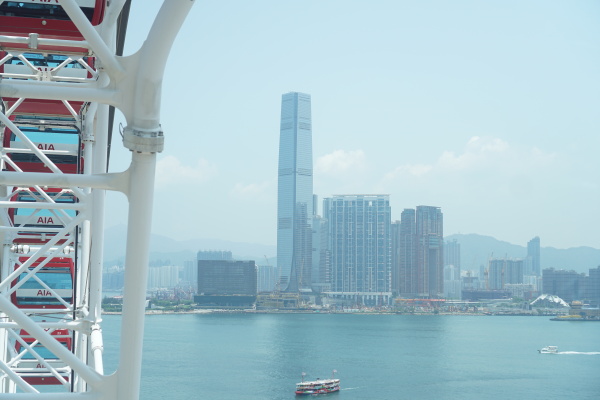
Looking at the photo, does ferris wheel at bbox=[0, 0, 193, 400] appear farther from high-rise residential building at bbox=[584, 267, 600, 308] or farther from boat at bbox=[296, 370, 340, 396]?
high-rise residential building at bbox=[584, 267, 600, 308]

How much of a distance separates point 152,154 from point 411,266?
127043 mm

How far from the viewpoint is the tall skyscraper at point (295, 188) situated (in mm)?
139000

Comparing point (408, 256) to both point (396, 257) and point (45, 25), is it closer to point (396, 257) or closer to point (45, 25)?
point (396, 257)

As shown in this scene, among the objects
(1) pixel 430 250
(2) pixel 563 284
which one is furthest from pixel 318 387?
(2) pixel 563 284

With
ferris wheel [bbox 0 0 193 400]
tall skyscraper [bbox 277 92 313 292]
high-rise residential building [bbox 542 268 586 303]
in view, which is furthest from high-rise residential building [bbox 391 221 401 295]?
ferris wheel [bbox 0 0 193 400]

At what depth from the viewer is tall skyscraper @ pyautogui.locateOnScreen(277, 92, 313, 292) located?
139m

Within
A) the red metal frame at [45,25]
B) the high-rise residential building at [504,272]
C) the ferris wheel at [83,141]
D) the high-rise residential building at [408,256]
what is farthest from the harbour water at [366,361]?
the high-rise residential building at [504,272]

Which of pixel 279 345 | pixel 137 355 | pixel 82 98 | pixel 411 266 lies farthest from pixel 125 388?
pixel 411 266

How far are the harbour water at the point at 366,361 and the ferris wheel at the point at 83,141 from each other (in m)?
28.1

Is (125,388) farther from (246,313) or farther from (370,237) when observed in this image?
(370,237)

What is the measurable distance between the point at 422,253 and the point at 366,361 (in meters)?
79.8

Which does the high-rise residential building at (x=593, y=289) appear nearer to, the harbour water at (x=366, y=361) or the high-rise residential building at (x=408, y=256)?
the high-rise residential building at (x=408, y=256)

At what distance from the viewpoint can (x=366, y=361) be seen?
163 ft

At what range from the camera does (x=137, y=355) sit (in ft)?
7.86
